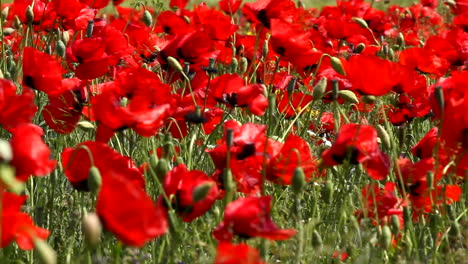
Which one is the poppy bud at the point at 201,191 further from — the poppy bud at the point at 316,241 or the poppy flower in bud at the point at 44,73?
the poppy flower in bud at the point at 44,73

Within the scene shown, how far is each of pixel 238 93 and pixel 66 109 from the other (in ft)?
1.47

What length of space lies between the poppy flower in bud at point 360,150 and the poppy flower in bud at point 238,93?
1.16ft

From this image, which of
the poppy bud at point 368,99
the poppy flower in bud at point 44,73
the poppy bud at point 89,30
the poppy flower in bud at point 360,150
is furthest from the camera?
the poppy bud at point 89,30

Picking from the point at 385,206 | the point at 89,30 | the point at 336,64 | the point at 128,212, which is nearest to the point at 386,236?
the point at 385,206

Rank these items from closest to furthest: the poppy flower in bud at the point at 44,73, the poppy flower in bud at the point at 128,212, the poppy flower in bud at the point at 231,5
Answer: the poppy flower in bud at the point at 128,212 < the poppy flower in bud at the point at 44,73 < the poppy flower in bud at the point at 231,5

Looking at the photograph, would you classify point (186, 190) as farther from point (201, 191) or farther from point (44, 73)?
point (44, 73)

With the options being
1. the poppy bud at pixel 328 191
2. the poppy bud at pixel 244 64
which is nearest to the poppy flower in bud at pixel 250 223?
the poppy bud at pixel 328 191

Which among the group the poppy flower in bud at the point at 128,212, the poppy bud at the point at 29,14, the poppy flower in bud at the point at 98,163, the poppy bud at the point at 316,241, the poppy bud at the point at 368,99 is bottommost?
the poppy bud at the point at 29,14

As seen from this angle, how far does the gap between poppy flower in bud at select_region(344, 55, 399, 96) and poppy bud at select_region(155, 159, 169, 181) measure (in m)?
0.45

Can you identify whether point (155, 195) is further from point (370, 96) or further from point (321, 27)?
point (321, 27)

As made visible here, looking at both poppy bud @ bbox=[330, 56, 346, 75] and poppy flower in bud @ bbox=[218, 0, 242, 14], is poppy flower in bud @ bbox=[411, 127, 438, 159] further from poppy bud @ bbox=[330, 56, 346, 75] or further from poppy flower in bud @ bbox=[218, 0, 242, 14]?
poppy flower in bud @ bbox=[218, 0, 242, 14]

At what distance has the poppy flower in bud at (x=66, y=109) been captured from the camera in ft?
7.27

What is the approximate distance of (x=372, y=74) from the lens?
1.83 metres

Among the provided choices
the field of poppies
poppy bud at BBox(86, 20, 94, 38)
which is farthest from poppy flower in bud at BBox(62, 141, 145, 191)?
poppy bud at BBox(86, 20, 94, 38)
